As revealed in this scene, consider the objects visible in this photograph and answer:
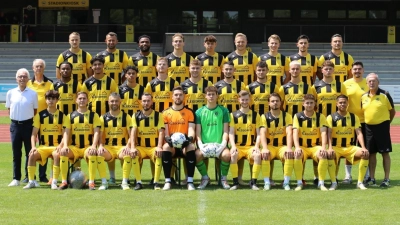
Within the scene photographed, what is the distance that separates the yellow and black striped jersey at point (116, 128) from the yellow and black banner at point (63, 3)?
88.2 ft

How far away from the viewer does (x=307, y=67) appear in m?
12.3

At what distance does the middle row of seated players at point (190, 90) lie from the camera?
38.6 feet

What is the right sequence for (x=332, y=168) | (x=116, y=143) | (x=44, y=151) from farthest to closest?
(x=116, y=143), (x=44, y=151), (x=332, y=168)

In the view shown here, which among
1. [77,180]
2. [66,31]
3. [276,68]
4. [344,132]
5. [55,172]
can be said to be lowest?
[77,180]

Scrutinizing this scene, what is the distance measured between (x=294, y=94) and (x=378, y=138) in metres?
1.38

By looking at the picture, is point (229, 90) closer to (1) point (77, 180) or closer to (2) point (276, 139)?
(2) point (276, 139)

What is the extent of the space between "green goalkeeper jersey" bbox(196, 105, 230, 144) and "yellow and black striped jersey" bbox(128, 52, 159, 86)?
4.76ft

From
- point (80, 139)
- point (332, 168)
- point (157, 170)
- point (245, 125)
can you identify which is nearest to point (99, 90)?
point (80, 139)

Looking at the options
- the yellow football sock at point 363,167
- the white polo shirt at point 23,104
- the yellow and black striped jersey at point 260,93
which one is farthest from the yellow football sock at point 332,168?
the white polo shirt at point 23,104

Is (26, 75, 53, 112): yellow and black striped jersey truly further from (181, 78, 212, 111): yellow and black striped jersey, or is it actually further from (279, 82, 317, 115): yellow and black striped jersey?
(279, 82, 317, 115): yellow and black striped jersey

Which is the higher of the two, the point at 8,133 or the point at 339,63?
the point at 339,63

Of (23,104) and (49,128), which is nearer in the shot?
(49,128)

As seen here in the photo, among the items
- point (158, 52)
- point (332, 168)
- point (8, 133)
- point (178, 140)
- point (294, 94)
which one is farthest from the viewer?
point (158, 52)

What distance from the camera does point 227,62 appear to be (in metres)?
11.8
